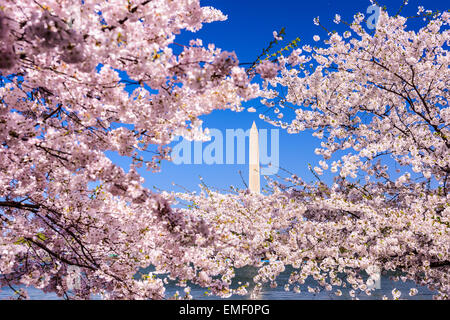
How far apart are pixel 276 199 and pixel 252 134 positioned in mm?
12578

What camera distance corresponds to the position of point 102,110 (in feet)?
13.7

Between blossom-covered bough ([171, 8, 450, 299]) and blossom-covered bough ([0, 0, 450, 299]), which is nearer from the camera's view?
blossom-covered bough ([0, 0, 450, 299])

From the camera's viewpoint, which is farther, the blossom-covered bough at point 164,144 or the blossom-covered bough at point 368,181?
the blossom-covered bough at point 368,181

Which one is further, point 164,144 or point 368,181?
point 368,181

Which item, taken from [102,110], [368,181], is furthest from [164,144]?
[368,181]

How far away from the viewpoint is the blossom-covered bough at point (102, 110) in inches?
111

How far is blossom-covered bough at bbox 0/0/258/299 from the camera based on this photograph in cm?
281

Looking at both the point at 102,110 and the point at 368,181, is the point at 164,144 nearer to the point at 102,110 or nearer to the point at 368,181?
the point at 102,110

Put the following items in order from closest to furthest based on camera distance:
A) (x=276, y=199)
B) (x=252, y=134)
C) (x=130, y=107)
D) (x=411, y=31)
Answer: (x=130, y=107) → (x=411, y=31) → (x=276, y=199) → (x=252, y=134)

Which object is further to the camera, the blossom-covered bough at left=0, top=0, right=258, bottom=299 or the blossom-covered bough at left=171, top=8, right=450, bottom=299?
the blossom-covered bough at left=171, top=8, right=450, bottom=299
